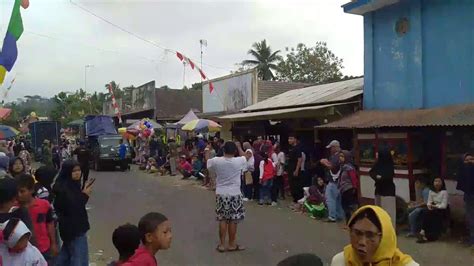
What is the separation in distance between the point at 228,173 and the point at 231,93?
17.2m

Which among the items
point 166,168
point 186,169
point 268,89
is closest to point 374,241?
point 186,169

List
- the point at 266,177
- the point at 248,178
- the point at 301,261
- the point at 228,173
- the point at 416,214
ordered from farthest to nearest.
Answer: the point at 248,178, the point at 266,177, the point at 416,214, the point at 228,173, the point at 301,261

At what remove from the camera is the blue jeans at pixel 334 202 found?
33.0 feet

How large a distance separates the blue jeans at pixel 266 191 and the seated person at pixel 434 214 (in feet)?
15.7

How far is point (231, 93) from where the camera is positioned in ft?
79.5

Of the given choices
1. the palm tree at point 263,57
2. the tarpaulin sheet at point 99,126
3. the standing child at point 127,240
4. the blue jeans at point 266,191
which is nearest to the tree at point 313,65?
the palm tree at point 263,57

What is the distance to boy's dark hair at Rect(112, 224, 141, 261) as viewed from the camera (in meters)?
3.44

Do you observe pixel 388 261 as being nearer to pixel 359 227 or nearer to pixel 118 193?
pixel 359 227

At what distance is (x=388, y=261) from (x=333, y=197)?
7.96m

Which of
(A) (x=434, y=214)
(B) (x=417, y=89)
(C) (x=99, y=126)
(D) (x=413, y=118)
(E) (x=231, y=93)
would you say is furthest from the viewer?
(C) (x=99, y=126)

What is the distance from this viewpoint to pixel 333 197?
10094mm

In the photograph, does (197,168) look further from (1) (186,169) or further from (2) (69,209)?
(2) (69,209)

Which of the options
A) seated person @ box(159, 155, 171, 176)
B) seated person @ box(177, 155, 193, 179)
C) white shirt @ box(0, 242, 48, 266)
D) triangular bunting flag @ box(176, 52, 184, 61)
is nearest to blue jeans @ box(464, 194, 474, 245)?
white shirt @ box(0, 242, 48, 266)

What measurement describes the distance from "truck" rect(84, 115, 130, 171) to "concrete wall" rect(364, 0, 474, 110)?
16077 millimetres
